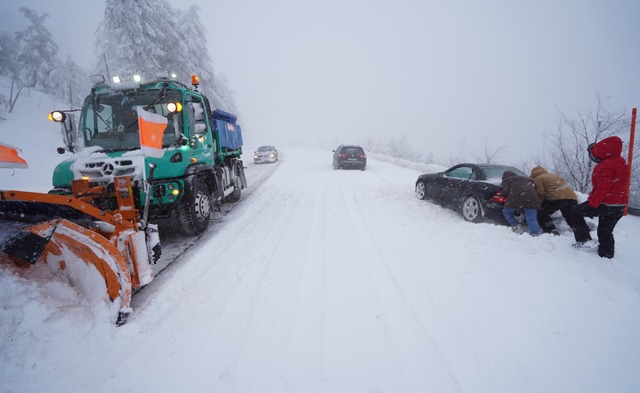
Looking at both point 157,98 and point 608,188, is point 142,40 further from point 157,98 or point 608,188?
point 608,188

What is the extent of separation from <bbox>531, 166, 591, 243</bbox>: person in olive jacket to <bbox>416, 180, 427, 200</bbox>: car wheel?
2913mm

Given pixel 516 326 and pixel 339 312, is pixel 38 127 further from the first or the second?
pixel 516 326

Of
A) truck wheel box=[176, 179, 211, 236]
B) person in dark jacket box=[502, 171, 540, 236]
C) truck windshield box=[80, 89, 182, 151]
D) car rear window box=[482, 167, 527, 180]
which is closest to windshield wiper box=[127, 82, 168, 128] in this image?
truck windshield box=[80, 89, 182, 151]

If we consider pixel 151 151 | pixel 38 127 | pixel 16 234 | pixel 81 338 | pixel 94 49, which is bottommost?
pixel 81 338

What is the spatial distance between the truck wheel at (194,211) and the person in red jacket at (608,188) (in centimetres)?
626

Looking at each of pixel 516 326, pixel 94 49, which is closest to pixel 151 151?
pixel 516 326

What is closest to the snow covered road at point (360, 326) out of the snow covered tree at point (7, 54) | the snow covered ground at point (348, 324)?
the snow covered ground at point (348, 324)

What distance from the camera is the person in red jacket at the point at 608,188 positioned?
3.68m

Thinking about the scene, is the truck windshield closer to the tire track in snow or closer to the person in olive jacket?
the tire track in snow

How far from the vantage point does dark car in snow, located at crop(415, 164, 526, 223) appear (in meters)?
5.55

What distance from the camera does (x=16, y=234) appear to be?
2266 millimetres

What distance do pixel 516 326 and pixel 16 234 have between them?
15.3ft

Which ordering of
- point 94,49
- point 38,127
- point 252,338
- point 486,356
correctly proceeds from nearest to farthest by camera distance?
point 486,356 < point 252,338 < point 38,127 < point 94,49

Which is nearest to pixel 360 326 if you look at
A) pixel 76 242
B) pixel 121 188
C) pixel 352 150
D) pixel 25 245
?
pixel 76 242
